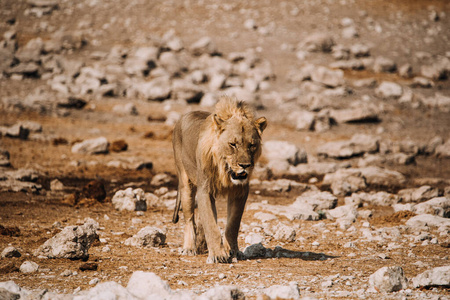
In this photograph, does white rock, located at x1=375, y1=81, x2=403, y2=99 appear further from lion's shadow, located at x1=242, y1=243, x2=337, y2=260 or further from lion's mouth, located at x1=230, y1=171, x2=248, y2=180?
lion's mouth, located at x1=230, y1=171, x2=248, y2=180

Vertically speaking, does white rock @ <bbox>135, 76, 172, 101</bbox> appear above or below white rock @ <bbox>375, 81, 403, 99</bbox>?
above

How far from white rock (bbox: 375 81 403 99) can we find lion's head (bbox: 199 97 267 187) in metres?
18.2

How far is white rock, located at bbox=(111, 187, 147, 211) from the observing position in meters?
10.8

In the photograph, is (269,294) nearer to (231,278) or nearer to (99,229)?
(231,278)

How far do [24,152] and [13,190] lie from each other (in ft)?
14.8

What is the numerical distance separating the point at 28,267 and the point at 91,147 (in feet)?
33.1

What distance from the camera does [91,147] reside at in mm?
16297

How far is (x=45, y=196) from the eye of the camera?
1185 cm

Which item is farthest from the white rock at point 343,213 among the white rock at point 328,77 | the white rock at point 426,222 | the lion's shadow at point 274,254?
the white rock at point 328,77

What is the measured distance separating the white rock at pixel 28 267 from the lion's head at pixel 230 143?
2.35 meters

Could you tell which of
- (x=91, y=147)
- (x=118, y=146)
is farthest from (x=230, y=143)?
(x=118, y=146)

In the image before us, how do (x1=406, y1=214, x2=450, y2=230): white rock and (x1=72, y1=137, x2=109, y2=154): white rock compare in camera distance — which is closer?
(x1=406, y1=214, x2=450, y2=230): white rock

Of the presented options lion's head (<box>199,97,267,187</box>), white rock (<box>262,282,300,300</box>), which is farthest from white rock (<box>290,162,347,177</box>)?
white rock (<box>262,282,300,300</box>)

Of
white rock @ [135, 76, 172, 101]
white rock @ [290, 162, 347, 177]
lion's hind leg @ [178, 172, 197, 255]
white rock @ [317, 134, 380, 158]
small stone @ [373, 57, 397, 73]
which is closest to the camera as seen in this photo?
lion's hind leg @ [178, 172, 197, 255]
